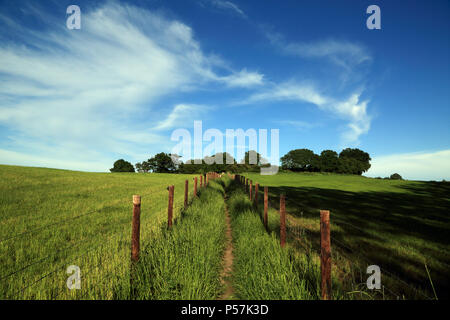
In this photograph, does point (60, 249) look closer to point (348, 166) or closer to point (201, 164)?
point (201, 164)

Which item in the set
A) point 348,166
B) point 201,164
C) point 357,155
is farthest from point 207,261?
point 357,155

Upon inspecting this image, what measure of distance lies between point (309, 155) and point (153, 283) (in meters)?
121

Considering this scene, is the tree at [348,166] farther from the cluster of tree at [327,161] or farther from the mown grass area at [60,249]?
the mown grass area at [60,249]

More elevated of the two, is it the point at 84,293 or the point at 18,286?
the point at 84,293

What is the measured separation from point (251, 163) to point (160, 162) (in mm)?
52534

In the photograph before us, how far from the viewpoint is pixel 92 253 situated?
4387 millimetres

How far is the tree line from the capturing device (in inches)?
4031

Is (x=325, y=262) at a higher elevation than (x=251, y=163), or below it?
below

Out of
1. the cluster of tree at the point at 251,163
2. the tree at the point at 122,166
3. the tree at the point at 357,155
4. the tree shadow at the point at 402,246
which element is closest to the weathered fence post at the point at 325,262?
the tree shadow at the point at 402,246

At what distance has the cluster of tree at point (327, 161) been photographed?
101 meters

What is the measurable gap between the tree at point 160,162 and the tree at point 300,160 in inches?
2707

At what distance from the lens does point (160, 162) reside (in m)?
112
